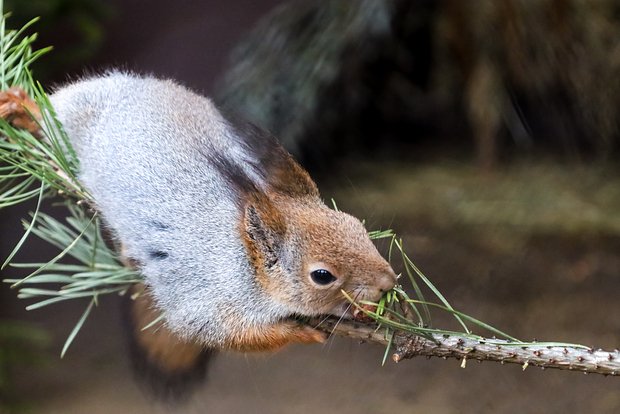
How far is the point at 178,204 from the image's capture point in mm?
742

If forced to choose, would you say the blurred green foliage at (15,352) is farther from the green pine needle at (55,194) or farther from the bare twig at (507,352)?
the bare twig at (507,352)

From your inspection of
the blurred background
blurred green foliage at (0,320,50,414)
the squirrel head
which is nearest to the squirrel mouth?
the squirrel head

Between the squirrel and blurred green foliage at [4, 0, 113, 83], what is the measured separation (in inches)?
37.1

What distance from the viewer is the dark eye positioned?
680mm

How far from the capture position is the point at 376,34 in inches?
66.0

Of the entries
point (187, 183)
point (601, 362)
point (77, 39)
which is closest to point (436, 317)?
point (187, 183)

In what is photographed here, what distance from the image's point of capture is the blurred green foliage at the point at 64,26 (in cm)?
171

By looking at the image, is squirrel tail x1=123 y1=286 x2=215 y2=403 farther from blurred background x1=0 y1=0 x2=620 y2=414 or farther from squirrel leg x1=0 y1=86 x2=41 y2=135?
blurred background x1=0 y1=0 x2=620 y2=414

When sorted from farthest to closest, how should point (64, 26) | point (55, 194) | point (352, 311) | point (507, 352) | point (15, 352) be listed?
point (64, 26), point (15, 352), point (55, 194), point (352, 311), point (507, 352)

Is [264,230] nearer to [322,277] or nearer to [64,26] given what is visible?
[322,277]

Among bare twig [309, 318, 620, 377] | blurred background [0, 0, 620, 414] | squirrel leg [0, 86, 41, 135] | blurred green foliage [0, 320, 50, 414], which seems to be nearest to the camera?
bare twig [309, 318, 620, 377]

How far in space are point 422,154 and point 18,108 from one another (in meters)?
1.38

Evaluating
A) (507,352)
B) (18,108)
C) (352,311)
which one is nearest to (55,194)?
(18,108)

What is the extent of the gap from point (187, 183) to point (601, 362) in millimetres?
413
